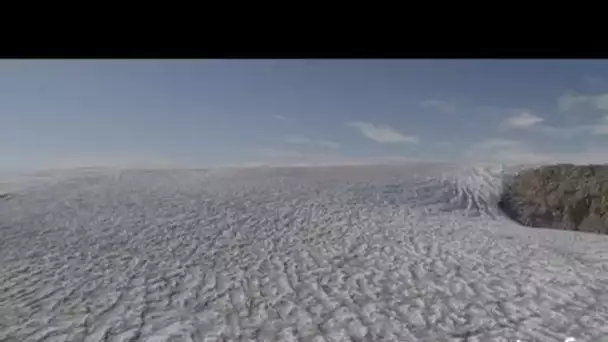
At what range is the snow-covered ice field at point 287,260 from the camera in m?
1.48

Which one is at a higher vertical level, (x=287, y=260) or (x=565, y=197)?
(x=565, y=197)

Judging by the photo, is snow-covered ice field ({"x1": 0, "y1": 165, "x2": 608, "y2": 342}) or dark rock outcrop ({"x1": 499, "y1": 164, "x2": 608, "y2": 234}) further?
dark rock outcrop ({"x1": 499, "y1": 164, "x2": 608, "y2": 234})

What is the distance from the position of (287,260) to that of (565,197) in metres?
0.85

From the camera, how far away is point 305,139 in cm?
163

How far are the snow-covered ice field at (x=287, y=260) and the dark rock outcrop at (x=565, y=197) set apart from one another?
0.04m

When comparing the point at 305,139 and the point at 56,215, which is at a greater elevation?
the point at 305,139

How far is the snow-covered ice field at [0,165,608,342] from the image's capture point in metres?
1.48

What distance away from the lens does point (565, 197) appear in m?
1.62

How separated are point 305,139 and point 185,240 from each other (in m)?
0.46

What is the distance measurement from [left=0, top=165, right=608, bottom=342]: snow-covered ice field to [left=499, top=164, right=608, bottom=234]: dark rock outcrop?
0.04m

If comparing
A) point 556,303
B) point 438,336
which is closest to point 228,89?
point 438,336

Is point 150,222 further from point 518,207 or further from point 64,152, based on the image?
point 518,207
